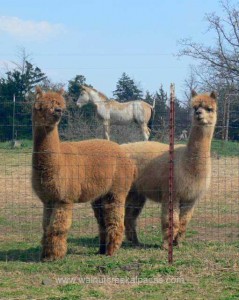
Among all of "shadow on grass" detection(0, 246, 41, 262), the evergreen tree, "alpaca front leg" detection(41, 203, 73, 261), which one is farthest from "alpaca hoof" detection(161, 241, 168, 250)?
the evergreen tree

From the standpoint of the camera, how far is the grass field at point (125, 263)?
6.30m

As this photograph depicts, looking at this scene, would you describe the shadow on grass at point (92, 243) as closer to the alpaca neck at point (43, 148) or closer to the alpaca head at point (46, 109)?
the alpaca neck at point (43, 148)

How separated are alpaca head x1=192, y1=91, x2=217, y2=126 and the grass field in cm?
173

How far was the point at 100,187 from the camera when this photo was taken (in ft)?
27.1

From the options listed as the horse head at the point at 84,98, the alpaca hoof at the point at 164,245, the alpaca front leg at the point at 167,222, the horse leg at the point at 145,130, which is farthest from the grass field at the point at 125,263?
the horse leg at the point at 145,130

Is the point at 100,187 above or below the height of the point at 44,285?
above

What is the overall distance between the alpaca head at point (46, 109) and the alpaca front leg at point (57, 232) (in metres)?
1.04

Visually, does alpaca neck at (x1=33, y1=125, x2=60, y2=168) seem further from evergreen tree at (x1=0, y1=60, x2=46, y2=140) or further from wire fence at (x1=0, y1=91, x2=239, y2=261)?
evergreen tree at (x1=0, y1=60, x2=46, y2=140)

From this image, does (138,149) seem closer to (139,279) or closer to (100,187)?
(100,187)

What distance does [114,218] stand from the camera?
8500mm

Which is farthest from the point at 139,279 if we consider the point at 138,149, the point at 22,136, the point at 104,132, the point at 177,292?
the point at 22,136

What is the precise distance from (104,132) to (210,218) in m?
7.83

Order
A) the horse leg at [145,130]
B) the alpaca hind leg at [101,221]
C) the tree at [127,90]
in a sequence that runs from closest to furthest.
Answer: the alpaca hind leg at [101,221] < the horse leg at [145,130] < the tree at [127,90]

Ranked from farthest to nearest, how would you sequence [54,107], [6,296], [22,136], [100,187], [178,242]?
[22,136] < [178,242] < [100,187] < [54,107] < [6,296]
